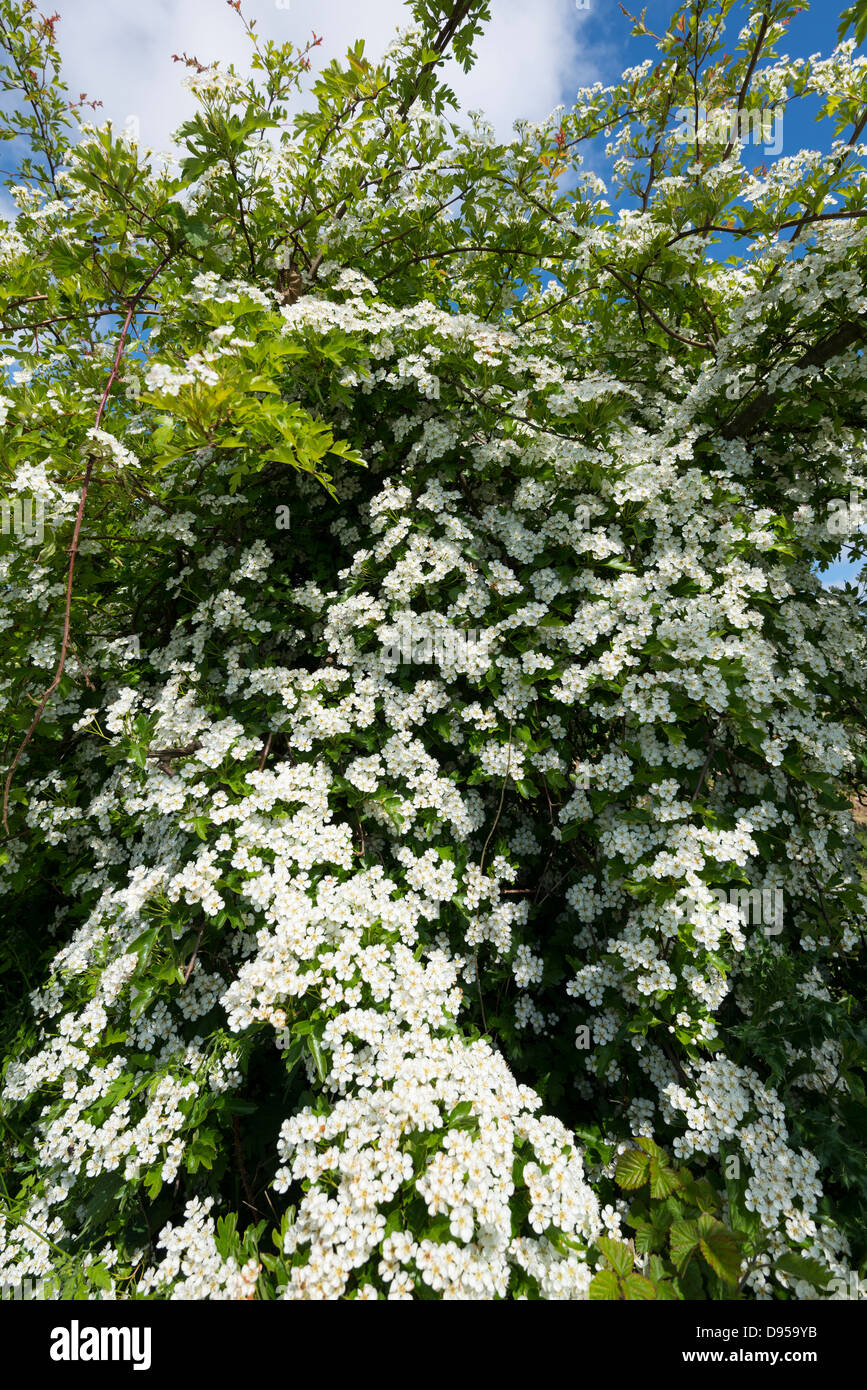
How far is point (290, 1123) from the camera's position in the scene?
5.32 feet

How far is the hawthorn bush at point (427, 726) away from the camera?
1685mm

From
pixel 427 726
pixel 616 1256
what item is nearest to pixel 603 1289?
pixel 616 1256

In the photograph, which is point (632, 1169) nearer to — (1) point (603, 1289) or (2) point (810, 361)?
(1) point (603, 1289)

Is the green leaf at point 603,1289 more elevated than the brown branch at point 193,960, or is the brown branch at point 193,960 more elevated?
the brown branch at point 193,960

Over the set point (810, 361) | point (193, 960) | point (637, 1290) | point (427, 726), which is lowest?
point (637, 1290)

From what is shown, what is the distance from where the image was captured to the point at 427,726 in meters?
2.46

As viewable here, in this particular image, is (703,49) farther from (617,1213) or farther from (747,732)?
(617,1213)

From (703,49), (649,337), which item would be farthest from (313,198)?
(703,49)

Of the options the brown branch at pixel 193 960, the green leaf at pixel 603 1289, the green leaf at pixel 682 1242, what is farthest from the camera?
the brown branch at pixel 193 960

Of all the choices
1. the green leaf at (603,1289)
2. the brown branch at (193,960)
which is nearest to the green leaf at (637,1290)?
the green leaf at (603,1289)

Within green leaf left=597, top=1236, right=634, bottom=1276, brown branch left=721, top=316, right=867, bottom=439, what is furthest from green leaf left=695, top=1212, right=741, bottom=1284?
brown branch left=721, top=316, right=867, bottom=439

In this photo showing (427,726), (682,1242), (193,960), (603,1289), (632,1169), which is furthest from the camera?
(427,726)

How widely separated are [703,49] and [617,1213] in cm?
585

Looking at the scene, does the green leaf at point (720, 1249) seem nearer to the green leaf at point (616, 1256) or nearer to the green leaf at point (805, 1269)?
the green leaf at point (805, 1269)
